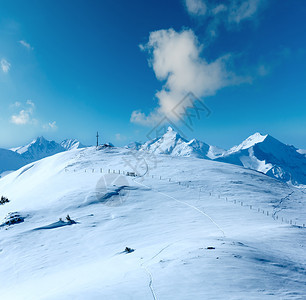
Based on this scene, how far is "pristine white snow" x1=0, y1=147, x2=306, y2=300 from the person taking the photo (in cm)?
967

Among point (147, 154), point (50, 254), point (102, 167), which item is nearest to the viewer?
point (50, 254)

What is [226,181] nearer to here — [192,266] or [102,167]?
[102,167]

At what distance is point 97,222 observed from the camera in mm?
23891

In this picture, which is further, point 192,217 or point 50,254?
point 192,217

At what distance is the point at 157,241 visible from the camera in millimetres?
17875

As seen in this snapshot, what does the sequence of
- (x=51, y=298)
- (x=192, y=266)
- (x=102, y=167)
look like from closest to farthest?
(x=51, y=298), (x=192, y=266), (x=102, y=167)

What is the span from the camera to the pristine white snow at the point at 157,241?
9.67 meters

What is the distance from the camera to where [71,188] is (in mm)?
34750

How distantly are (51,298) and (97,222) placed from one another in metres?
14.7

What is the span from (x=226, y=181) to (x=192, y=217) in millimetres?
19693

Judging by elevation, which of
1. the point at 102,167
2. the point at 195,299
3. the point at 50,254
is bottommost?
the point at 50,254

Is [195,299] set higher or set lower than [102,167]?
lower

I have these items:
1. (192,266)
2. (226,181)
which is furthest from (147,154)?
(192,266)

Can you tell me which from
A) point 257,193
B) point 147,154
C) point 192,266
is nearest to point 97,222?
point 192,266
